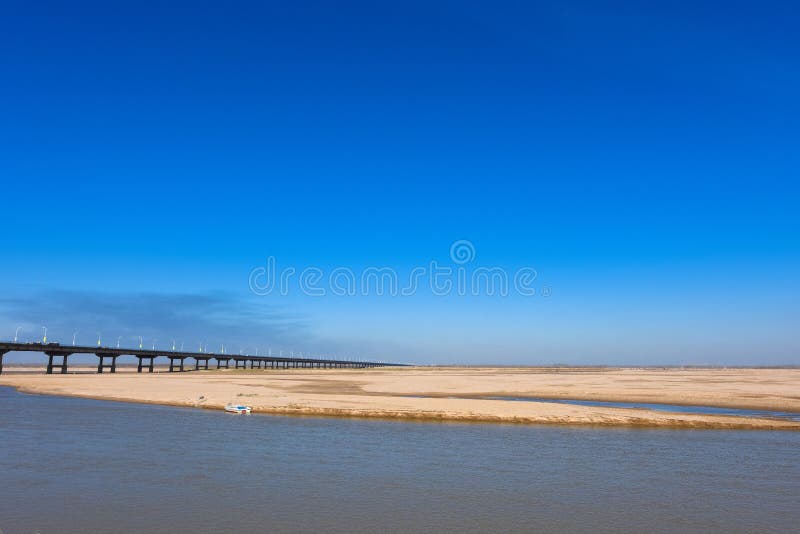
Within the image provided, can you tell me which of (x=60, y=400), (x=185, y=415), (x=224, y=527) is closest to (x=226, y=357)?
(x=60, y=400)

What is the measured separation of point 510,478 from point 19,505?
53.7 ft

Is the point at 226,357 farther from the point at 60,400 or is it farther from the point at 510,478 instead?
the point at 510,478

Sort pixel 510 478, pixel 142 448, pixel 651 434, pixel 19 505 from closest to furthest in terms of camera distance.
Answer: pixel 19 505, pixel 510 478, pixel 142 448, pixel 651 434

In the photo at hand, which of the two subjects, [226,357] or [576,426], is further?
[226,357]

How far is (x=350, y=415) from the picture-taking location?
38375 mm

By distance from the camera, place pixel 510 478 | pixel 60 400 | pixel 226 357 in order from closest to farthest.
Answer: pixel 510 478
pixel 60 400
pixel 226 357

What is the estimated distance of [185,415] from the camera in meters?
39.1

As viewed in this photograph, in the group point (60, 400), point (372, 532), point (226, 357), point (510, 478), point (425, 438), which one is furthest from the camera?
point (226, 357)

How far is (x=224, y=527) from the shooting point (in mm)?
15078

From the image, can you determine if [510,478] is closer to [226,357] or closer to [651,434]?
[651,434]

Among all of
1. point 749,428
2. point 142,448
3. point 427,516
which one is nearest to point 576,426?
point 749,428

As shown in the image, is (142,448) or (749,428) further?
(749,428)

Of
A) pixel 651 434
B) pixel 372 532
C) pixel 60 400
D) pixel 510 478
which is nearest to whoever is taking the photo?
pixel 372 532

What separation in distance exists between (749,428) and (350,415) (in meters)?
26.0
